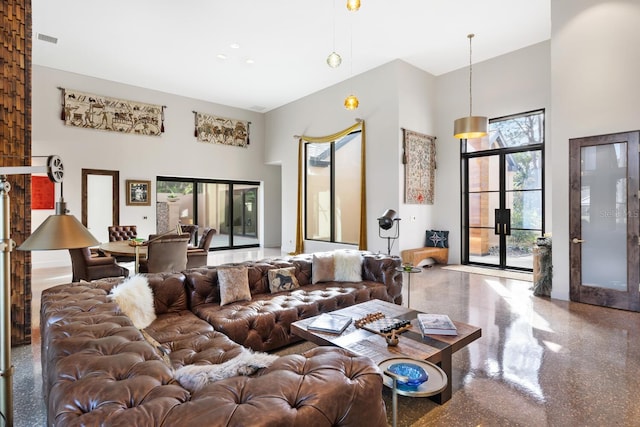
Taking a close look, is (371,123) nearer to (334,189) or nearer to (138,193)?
(334,189)

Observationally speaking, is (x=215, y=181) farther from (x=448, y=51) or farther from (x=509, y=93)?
(x=509, y=93)

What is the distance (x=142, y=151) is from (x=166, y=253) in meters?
4.94

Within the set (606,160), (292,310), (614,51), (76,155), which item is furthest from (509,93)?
(76,155)

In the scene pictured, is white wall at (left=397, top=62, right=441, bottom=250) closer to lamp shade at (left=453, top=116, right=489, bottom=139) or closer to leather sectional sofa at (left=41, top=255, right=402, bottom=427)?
lamp shade at (left=453, top=116, right=489, bottom=139)

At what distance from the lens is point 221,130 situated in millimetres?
9789

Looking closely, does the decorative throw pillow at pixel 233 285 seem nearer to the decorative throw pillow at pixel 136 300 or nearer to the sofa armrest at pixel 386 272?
the decorative throw pillow at pixel 136 300

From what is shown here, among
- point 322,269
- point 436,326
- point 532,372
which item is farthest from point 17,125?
point 532,372

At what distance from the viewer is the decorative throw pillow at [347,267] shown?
4.13 meters

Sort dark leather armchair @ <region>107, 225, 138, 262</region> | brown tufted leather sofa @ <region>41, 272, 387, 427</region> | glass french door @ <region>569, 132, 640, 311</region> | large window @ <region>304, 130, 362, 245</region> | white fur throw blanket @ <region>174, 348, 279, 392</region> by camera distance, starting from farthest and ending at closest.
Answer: large window @ <region>304, 130, 362, 245</region> → dark leather armchair @ <region>107, 225, 138, 262</region> → glass french door @ <region>569, 132, 640, 311</region> → white fur throw blanket @ <region>174, 348, 279, 392</region> → brown tufted leather sofa @ <region>41, 272, 387, 427</region>

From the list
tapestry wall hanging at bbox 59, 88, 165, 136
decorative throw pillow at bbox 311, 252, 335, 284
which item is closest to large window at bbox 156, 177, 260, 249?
tapestry wall hanging at bbox 59, 88, 165, 136

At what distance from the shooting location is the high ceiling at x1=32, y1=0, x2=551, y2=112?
16.8ft

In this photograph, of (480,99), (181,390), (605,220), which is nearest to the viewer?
(181,390)

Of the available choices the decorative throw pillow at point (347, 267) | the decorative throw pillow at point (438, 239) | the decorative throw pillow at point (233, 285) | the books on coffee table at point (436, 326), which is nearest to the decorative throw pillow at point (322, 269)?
the decorative throw pillow at point (347, 267)

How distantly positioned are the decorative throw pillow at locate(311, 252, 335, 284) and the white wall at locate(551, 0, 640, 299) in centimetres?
339
